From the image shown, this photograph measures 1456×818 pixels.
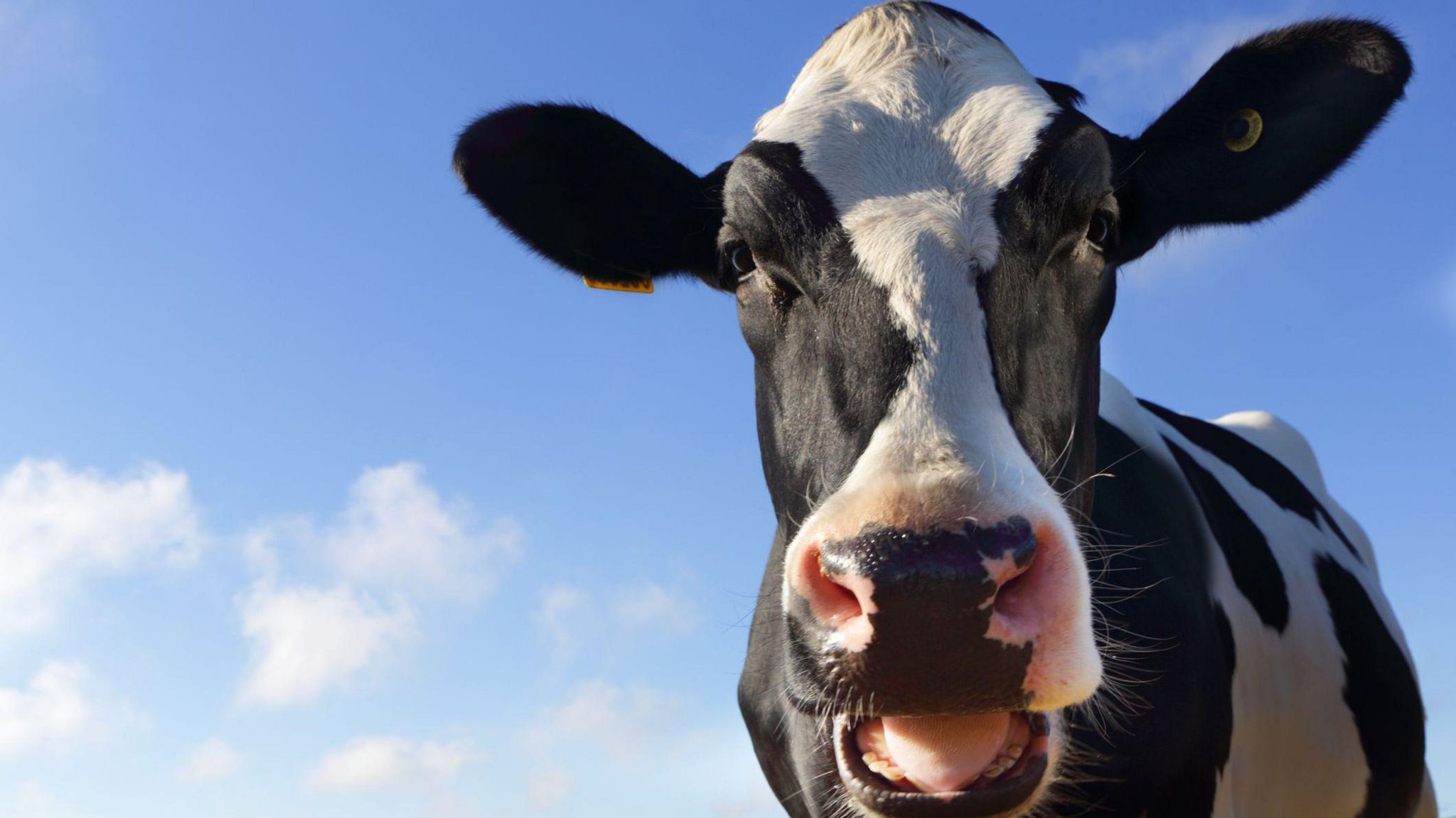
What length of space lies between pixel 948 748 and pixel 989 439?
645 millimetres

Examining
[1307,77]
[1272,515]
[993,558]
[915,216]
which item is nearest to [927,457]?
[993,558]

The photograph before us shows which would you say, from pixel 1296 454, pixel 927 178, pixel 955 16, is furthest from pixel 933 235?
pixel 1296 454

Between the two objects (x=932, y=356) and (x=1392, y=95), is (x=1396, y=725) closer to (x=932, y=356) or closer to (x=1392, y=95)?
(x=1392, y=95)

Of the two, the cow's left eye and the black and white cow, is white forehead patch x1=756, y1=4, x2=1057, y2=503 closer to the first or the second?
the black and white cow

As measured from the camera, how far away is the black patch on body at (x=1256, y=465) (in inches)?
238

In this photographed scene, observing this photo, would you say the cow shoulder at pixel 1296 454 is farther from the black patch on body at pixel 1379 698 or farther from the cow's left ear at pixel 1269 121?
the cow's left ear at pixel 1269 121

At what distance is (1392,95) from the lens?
411cm

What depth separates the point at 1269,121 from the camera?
4184 mm

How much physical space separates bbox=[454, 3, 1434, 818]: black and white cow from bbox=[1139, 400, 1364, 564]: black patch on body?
→ 19.2 inches

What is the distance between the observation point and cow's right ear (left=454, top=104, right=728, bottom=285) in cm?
415

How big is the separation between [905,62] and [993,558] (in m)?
2.04

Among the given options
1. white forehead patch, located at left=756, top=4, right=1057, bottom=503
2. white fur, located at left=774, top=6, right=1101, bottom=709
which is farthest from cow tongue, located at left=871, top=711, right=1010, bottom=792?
white forehead patch, located at left=756, top=4, right=1057, bottom=503

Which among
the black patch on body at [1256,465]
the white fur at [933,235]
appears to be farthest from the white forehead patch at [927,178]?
the black patch on body at [1256,465]

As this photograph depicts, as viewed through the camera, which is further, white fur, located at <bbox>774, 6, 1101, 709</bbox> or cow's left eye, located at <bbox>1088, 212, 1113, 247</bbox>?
cow's left eye, located at <bbox>1088, 212, 1113, 247</bbox>
